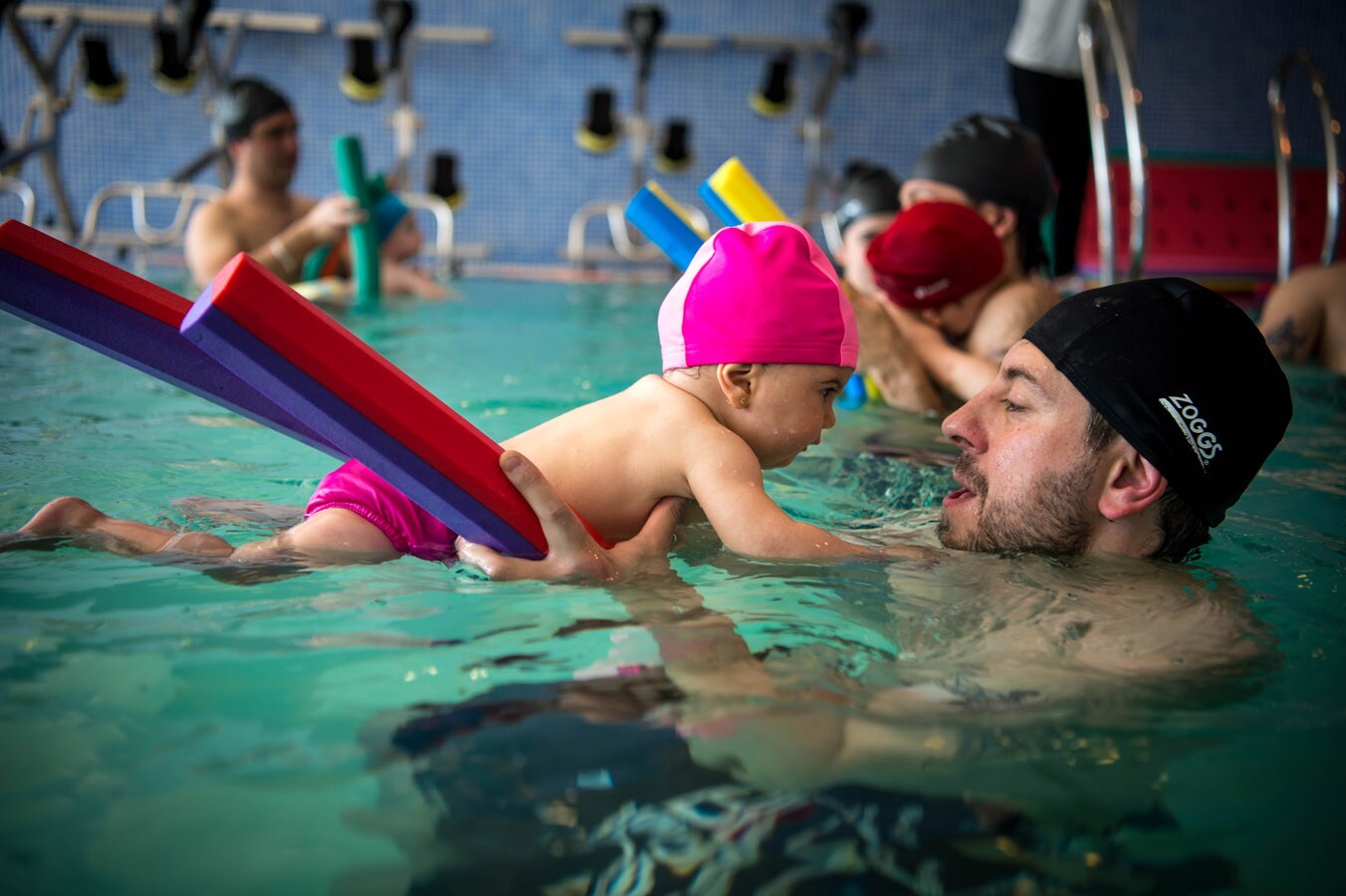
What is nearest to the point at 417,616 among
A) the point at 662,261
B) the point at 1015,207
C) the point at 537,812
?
the point at 537,812

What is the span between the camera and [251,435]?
3.35 meters

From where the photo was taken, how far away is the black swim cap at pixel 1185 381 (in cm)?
195

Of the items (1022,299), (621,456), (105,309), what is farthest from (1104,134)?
(105,309)

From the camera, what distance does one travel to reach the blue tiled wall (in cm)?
1138

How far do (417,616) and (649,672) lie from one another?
1.36 feet

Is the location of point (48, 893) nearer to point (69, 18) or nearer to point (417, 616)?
point (417, 616)

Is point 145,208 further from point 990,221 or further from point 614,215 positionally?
point 990,221

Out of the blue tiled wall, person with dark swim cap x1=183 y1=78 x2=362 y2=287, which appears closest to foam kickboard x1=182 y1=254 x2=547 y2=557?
person with dark swim cap x1=183 y1=78 x2=362 y2=287

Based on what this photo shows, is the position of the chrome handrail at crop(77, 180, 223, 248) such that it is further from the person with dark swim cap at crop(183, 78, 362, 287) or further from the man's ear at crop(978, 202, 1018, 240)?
the man's ear at crop(978, 202, 1018, 240)

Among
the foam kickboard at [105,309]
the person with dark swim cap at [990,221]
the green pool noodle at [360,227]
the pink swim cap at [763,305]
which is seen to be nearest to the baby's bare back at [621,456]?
the pink swim cap at [763,305]

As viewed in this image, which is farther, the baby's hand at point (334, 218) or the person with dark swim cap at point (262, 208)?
the person with dark swim cap at point (262, 208)

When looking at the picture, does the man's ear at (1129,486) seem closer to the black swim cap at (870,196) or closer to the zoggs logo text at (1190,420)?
the zoggs logo text at (1190,420)

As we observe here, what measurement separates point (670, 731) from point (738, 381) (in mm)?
944

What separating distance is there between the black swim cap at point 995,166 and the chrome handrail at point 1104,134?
1123 mm
